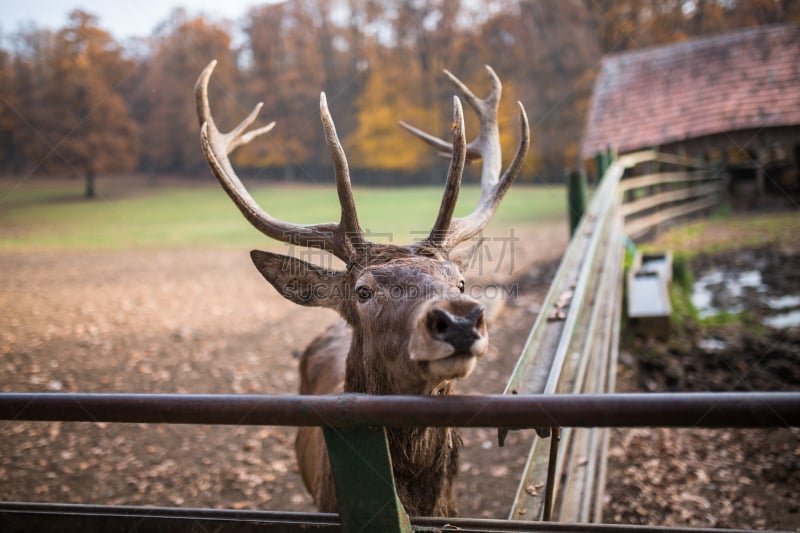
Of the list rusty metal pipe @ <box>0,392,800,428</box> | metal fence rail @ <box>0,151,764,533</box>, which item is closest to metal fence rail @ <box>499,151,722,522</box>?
metal fence rail @ <box>0,151,764,533</box>

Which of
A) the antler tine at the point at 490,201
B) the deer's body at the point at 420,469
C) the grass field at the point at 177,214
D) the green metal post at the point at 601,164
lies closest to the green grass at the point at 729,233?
the green metal post at the point at 601,164

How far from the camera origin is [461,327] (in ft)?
5.70

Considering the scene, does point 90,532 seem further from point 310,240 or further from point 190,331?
point 190,331

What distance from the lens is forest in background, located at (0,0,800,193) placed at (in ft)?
73.2

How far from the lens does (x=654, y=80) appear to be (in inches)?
693

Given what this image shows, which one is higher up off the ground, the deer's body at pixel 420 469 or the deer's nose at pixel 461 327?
the deer's nose at pixel 461 327

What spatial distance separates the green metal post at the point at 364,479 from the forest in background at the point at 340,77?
→ 20.3 m

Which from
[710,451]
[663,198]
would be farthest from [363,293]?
[663,198]

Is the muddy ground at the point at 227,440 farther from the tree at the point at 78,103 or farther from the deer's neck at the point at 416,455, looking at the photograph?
the tree at the point at 78,103

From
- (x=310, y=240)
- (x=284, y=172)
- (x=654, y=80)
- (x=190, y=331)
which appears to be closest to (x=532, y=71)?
(x=654, y=80)

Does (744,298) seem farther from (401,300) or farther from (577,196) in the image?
(401,300)

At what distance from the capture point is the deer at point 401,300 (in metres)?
1.82

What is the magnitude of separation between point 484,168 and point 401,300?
1.75 meters

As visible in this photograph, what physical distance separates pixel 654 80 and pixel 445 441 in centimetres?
1859
